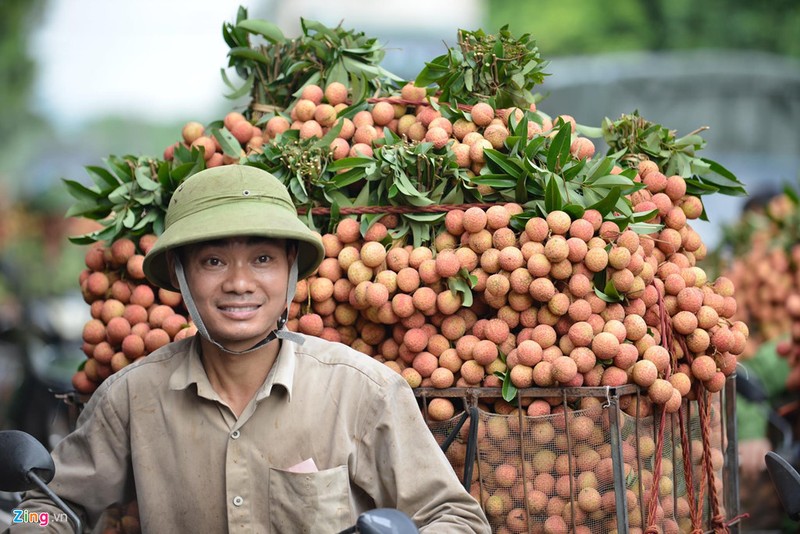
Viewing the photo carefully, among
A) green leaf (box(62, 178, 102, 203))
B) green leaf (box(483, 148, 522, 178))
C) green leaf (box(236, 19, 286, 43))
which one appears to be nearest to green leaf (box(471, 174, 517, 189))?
green leaf (box(483, 148, 522, 178))

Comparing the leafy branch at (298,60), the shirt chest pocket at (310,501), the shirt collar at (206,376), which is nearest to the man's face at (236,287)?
the shirt collar at (206,376)

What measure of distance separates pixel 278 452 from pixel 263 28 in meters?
1.85

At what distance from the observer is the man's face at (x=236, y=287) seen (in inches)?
108

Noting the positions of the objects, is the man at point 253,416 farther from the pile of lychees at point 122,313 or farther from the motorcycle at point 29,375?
the motorcycle at point 29,375

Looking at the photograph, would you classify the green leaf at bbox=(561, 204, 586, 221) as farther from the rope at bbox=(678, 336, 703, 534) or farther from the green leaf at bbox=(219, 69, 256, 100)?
the green leaf at bbox=(219, 69, 256, 100)

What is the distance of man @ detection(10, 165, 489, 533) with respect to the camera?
274 cm

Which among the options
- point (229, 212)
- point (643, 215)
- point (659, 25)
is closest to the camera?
point (229, 212)

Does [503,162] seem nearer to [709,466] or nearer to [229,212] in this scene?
[229,212]

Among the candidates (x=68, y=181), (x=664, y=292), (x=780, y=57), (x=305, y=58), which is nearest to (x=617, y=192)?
(x=664, y=292)

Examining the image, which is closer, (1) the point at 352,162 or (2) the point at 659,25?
(1) the point at 352,162

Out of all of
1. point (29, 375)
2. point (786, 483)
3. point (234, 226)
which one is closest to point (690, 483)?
point (786, 483)

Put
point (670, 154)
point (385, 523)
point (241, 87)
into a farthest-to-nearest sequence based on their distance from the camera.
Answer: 1. point (241, 87)
2. point (670, 154)
3. point (385, 523)

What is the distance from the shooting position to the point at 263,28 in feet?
12.9

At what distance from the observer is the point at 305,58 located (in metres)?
3.92
